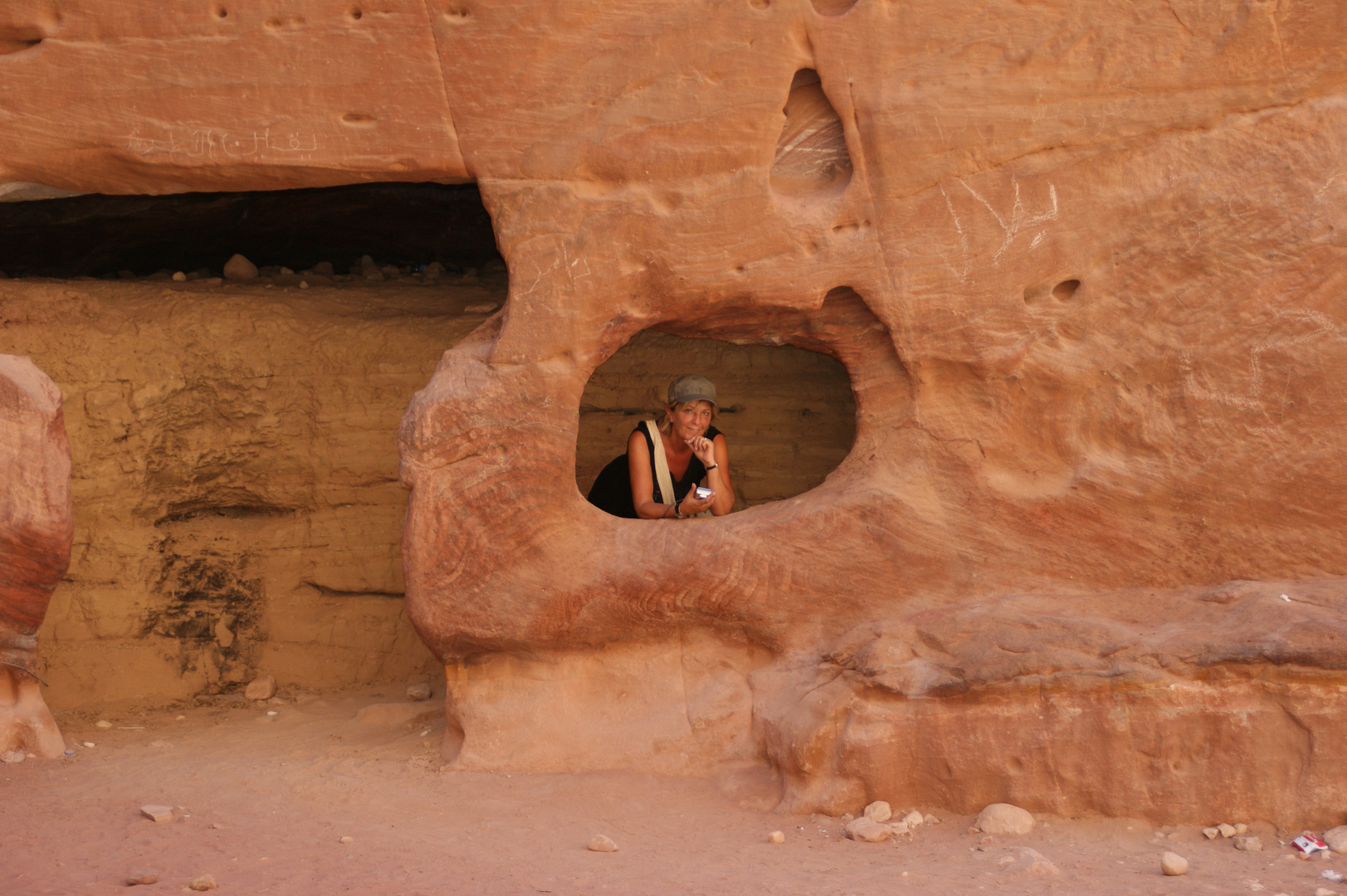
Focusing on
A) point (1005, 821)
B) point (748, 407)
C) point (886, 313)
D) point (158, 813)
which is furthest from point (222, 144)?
point (1005, 821)

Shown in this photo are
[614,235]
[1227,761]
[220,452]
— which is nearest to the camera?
[1227,761]

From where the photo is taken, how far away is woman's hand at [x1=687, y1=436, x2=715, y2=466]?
4.55 m

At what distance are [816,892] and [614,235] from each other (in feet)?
7.27

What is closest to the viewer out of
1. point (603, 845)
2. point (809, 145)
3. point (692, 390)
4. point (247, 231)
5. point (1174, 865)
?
point (1174, 865)

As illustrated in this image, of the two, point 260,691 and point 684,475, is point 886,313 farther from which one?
point 260,691

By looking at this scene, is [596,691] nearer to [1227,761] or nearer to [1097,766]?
[1097,766]

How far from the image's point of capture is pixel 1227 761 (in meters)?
3.67

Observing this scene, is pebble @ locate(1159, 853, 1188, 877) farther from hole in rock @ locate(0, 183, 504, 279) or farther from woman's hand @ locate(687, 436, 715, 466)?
A: hole in rock @ locate(0, 183, 504, 279)

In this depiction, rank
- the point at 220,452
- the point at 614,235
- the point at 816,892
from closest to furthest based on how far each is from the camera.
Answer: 1. the point at 816,892
2. the point at 614,235
3. the point at 220,452

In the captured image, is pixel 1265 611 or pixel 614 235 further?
pixel 614 235

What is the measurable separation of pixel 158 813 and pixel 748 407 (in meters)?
2.97

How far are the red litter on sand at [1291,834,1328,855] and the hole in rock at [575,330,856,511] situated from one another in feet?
8.36

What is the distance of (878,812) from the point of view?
379 centimetres

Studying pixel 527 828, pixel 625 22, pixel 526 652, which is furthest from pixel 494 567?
pixel 625 22
